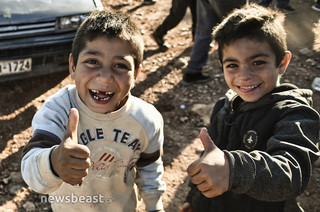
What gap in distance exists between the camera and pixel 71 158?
1459 millimetres

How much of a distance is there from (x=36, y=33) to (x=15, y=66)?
0.43m

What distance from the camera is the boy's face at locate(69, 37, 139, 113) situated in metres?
1.96

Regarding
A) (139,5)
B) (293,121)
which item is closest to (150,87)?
(139,5)

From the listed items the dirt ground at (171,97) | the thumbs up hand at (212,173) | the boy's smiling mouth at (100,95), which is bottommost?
the dirt ground at (171,97)

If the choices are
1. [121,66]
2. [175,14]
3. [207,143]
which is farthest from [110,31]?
[175,14]

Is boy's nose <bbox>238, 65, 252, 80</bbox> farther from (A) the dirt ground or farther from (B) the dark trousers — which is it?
(B) the dark trousers

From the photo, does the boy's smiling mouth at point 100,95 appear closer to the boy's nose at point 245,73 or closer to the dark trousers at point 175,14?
the boy's nose at point 245,73

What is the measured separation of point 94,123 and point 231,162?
892 millimetres

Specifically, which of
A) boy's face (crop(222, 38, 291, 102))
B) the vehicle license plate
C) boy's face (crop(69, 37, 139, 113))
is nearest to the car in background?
the vehicle license plate

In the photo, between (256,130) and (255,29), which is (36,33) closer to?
(255,29)

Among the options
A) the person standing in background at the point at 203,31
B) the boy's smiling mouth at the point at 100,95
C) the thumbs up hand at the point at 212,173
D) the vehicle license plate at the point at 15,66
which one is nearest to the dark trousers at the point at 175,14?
the person standing in background at the point at 203,31

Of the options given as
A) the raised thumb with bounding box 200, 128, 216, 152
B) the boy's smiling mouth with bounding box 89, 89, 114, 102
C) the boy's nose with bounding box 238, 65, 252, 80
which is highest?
the boy's nose with bounding box 238, 65, 252, 80

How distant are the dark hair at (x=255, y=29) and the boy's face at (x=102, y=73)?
55cm

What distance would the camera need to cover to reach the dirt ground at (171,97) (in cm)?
352
